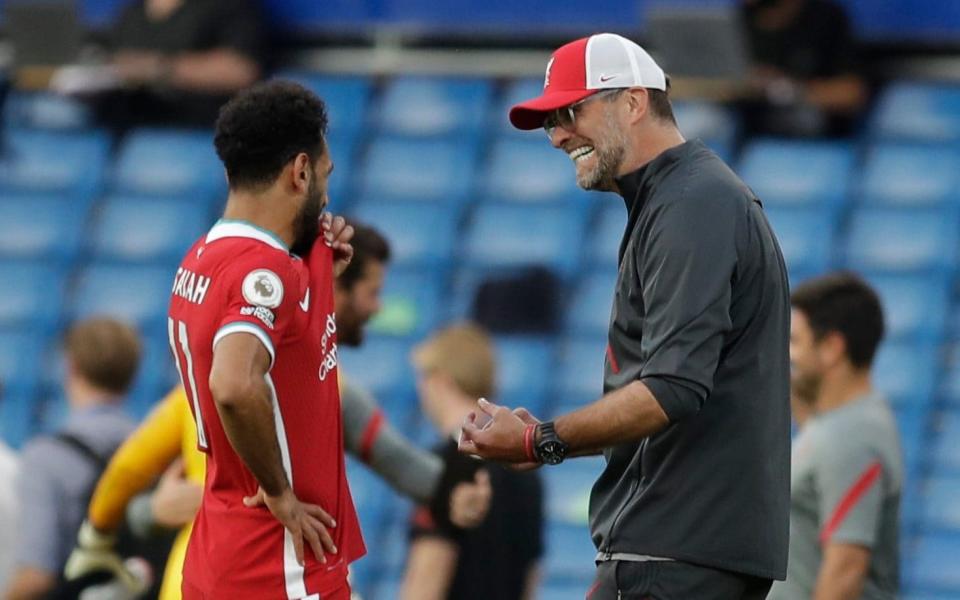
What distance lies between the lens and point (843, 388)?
18.1ft

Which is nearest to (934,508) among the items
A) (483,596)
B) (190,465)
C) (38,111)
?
(483,596)

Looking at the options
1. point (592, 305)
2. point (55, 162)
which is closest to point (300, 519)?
point (592, 305)

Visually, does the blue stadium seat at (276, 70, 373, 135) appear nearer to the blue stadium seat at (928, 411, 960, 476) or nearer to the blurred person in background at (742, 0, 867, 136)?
the blurred person in background at (742, 0, 867, 136)

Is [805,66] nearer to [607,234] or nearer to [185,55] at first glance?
[607,234]

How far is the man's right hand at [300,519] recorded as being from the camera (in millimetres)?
4125

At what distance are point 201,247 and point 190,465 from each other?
3.49 ft

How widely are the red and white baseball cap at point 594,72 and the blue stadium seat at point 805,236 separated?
5181 mm

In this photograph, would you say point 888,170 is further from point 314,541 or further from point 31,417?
point 314,541

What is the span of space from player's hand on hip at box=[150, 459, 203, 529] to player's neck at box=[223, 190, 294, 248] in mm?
1054

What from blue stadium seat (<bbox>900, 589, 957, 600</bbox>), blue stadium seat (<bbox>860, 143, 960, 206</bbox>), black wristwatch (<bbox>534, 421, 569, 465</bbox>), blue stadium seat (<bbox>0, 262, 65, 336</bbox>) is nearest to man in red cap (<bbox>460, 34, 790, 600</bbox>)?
black wristwatch (<bbox>534, 421, 569, 465</bbox>)

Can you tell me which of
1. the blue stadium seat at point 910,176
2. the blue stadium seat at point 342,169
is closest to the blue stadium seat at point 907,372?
the blue stadium seat at point 910,176

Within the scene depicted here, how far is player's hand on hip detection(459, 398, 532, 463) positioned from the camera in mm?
3910

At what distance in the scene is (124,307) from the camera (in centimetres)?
1032

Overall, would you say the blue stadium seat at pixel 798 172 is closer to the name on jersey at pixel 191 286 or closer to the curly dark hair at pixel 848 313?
the curly dark hair at pixel 848 313
